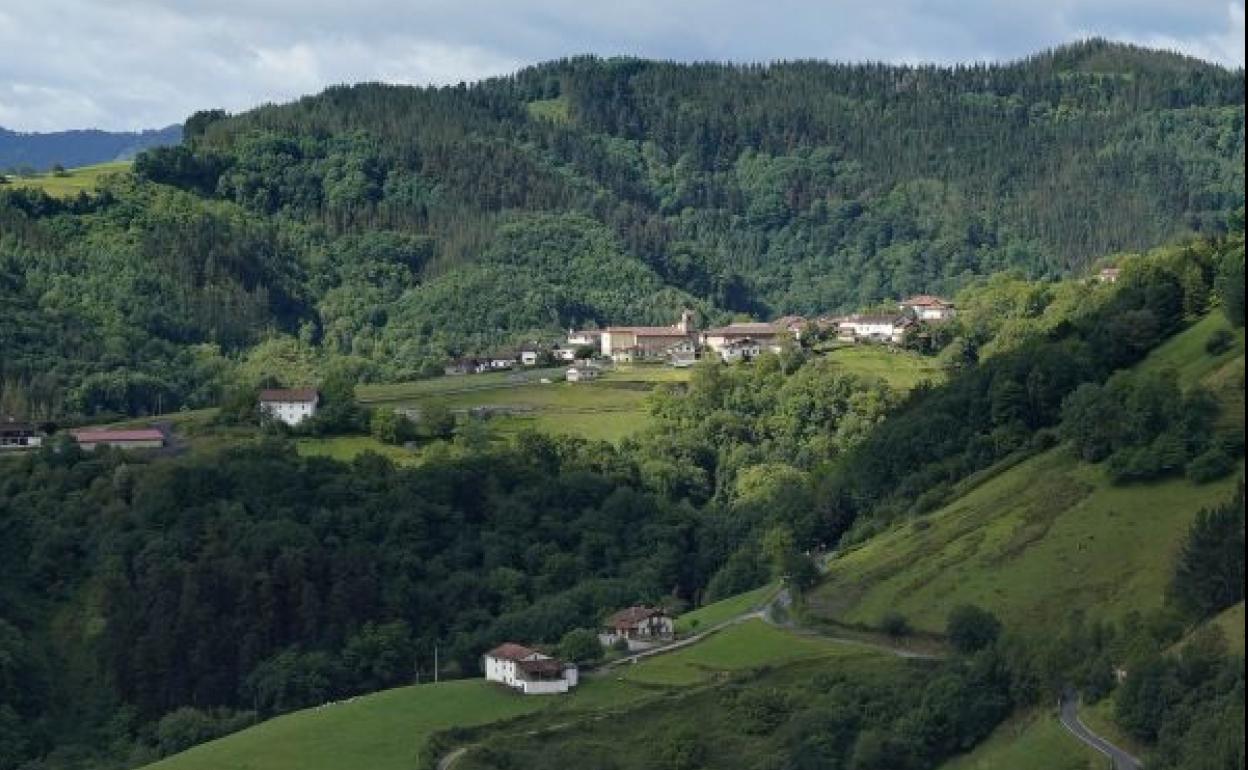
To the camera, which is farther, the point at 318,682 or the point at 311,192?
the point at 311,192

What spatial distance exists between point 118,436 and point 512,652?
35338mm

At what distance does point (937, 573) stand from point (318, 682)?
23744mm

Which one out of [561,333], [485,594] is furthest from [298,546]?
[561,333]

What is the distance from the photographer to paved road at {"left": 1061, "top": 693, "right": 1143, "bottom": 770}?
5850cm

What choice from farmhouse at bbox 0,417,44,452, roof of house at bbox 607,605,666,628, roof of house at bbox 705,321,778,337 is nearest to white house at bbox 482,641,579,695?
roof of house at bbox 607,605,666,628

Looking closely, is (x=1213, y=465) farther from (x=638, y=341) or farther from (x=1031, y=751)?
(x=638, y=341)

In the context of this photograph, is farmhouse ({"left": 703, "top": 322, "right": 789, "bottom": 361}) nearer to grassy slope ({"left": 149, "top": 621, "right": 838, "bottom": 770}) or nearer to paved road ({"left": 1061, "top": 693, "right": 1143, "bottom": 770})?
grassy slope ({"left": 149, "top": 621, "right": 838, "bottom": 770})

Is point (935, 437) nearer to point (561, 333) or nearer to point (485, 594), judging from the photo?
point (485, 594)

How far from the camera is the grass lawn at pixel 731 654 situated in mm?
72875

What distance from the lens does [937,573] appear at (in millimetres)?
75188

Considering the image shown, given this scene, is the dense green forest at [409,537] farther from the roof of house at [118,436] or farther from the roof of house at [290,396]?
the roof of house at [290,396]

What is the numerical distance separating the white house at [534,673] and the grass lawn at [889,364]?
43645 mm

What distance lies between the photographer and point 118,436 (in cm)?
10681

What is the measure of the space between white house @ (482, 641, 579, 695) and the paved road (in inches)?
706
